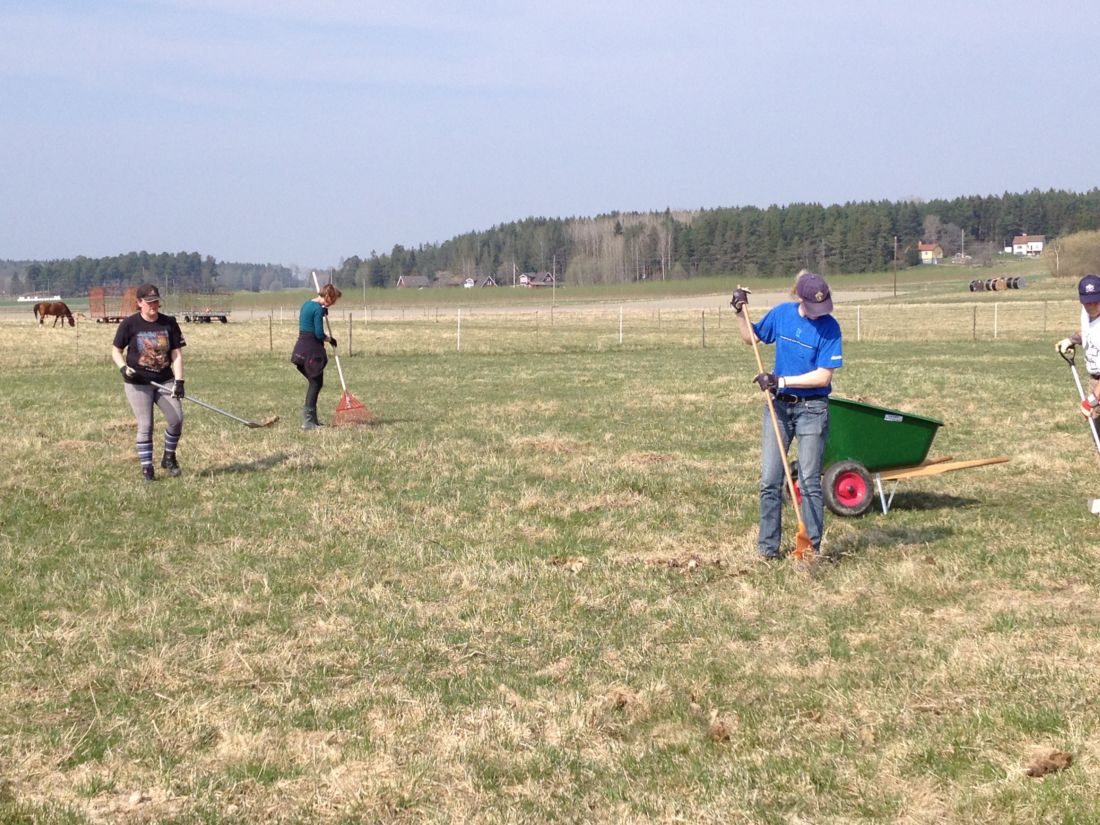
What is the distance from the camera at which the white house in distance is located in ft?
536

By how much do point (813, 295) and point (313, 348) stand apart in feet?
30.4

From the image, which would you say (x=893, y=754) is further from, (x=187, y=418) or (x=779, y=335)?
(x=187, y=418)

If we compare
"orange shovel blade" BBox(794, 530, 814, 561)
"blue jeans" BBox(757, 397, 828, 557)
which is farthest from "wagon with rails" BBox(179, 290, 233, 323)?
"orange shovel blade" BBox(794, 530, 814, 561)

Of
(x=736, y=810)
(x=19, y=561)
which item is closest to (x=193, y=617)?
(x=19, y=561)

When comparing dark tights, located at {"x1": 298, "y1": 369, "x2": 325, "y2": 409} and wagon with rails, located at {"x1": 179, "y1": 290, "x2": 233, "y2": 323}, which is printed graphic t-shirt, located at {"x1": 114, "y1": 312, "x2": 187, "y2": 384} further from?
wagon with rails, located at {"x1": 179, "y1": 290, "x2": 233, "y2": 323}

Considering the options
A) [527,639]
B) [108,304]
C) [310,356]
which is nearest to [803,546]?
[527,639]

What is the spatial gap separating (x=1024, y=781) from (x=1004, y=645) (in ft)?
5.94

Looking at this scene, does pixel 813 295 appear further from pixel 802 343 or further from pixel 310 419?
pixel 310 419

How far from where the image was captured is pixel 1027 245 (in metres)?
164

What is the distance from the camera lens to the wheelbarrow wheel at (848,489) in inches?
375

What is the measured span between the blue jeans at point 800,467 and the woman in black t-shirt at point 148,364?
19.6 feet

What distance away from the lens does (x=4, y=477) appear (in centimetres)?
1150

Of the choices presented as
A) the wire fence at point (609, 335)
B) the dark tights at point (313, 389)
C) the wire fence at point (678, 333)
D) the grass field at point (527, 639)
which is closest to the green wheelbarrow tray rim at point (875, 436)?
the grass field at point (527, 639)

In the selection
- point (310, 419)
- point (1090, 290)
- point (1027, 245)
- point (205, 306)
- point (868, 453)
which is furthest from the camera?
point (1027, 245)
